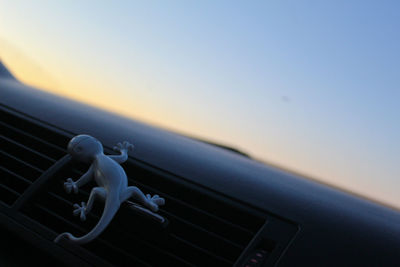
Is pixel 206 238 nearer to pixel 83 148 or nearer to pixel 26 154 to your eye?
pixel 83 148

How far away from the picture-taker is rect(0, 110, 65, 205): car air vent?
3348 mm

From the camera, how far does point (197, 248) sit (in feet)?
9.12

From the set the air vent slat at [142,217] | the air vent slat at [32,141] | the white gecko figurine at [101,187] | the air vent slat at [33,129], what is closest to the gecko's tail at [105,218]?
the white gecko figurine at [101,187]

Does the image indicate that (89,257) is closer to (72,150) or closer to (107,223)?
(107,223)

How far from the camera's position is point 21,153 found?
356 centimetres

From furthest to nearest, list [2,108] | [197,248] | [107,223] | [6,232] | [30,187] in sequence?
[2,108], [30,187], [6,232], [197,248], [107,223]

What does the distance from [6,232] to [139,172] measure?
1016 millimetres

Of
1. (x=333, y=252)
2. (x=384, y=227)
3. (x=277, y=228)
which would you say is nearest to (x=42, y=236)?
(x=277, y=228)

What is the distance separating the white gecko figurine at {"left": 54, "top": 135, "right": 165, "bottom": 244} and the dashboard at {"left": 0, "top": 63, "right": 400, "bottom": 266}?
0.11m

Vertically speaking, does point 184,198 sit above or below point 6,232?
above

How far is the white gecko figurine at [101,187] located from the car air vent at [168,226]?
114 millimetres

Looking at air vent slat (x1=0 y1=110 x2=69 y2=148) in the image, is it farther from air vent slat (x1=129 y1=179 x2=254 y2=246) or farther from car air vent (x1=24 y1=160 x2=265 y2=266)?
air vent slat (x1=129 y1=179 x2=254 y2=246)

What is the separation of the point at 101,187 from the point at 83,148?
26cm

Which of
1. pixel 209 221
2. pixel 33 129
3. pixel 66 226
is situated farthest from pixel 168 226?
pixel 33 129
